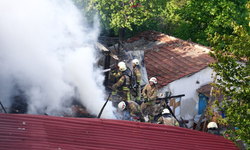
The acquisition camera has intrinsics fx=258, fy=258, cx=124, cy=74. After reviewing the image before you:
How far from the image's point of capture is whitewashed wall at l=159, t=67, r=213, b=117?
11484mm

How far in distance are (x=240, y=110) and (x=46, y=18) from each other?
21.0 feet

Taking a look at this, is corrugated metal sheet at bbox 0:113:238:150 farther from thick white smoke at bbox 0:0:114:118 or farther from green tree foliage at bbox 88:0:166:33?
green tree foliage at bbox 88:0:166:33

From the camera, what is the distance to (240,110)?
591cm

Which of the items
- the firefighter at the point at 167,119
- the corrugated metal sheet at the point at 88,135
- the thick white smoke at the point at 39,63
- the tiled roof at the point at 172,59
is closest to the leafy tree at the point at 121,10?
the tiled roof at the point at 172,59

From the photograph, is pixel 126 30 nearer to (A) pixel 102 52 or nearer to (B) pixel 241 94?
(A) pixel 102 52

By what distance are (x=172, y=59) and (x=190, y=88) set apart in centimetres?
179

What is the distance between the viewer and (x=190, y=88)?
39.2ft

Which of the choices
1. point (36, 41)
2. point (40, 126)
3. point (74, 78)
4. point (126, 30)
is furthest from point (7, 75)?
point (126, 30)

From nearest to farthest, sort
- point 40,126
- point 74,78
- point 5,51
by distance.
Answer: point 40,126 → point 5,51 → point 74,78

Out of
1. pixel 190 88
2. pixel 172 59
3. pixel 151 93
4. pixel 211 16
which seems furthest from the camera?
pixel 211 16

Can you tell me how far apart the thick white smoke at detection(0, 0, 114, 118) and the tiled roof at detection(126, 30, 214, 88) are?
4028mm

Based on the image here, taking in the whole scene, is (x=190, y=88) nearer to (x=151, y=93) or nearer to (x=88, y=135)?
(x=151, y=93)

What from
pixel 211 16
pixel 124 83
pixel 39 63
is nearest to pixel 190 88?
pixel 124 83

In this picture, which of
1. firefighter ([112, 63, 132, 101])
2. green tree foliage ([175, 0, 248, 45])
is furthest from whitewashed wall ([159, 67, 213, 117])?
green tree foliage ([175, 0, 248, 45])
